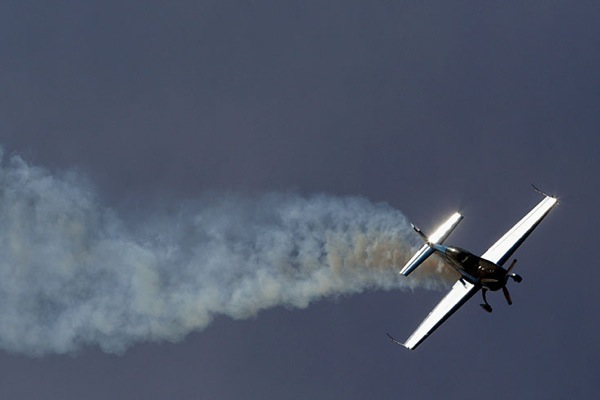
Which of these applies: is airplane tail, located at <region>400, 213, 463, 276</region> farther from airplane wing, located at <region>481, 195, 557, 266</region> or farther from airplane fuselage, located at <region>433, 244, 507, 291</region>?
airplane wing, located at <region>481, 195, 557, 266</region>

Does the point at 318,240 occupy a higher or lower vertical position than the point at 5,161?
lower

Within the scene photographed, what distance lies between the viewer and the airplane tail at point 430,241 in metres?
167

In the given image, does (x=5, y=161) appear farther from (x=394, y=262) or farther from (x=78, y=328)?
(x=394, y=262)

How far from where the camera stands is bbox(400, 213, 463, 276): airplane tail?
547 ft

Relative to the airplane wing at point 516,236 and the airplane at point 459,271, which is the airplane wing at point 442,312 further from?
the airplane wing at point 516,236

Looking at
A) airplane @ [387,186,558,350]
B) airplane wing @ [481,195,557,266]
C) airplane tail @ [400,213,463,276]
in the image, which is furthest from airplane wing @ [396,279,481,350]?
airplane wing @ [481,195,557,266]

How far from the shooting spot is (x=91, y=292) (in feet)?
577

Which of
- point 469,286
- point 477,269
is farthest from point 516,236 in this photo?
point 469,286

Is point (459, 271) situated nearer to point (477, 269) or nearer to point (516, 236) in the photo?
point (477, 269)

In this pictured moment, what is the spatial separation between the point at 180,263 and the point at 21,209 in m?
22.0

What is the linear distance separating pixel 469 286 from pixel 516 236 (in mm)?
11325

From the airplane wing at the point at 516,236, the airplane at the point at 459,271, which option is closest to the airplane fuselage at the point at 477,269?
the airplane at the point at 459,271

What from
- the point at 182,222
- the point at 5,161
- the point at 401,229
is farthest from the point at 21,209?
the point at 401,229

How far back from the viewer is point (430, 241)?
170 m
